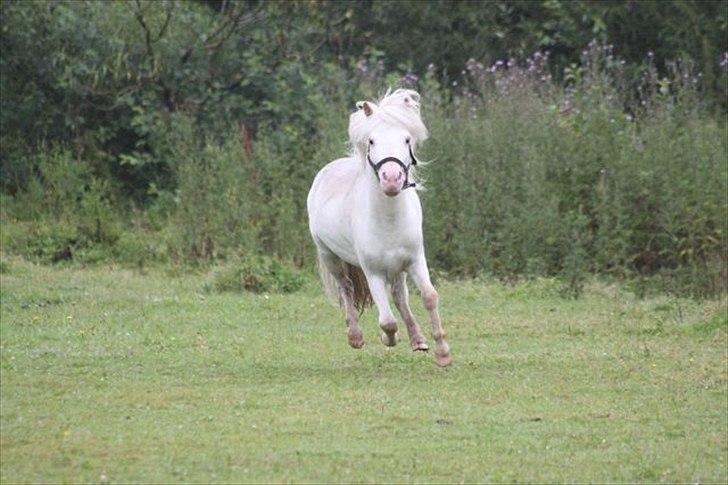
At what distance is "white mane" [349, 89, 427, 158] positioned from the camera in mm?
10508

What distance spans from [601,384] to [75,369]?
146 inches

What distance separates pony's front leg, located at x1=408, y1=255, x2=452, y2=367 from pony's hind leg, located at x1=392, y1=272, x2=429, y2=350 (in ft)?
0.57

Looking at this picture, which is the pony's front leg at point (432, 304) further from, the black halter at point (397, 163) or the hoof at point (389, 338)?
the black halter at point (397, 163)

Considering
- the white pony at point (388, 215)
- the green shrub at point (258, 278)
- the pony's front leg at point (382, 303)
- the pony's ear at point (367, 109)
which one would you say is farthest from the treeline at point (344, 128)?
the pony's ear at point (367, 109)

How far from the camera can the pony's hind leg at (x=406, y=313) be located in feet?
35.6

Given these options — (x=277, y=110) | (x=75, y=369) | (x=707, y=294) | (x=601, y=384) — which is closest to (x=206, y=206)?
Answer: (x=277, y=110)

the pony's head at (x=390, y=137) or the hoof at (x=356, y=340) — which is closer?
the pony's head at (x=390, y=137)

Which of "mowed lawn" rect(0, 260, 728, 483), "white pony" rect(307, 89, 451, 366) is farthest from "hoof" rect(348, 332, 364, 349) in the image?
"mowed lawn" rect(0, 260, 728, 483)

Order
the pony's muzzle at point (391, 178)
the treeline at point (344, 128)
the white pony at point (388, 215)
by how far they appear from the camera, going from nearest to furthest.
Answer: the pony's muzzle at point (391, 178)
the white pony at point (388, 215)
the treeline at point (344, 128)

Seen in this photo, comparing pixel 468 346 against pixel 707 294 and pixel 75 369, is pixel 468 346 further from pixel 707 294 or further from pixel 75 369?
pixel 707 294

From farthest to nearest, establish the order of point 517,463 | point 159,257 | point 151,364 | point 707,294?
point 159,257
point 707,294
point 151,364
point 517,463

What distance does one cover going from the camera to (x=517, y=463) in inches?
319

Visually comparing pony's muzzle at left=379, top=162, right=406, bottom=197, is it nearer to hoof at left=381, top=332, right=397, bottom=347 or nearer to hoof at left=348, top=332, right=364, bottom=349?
hoof at left=381, top=332, right=397, bottom=347

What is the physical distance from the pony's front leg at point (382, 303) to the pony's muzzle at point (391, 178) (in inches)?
→ 35.1
